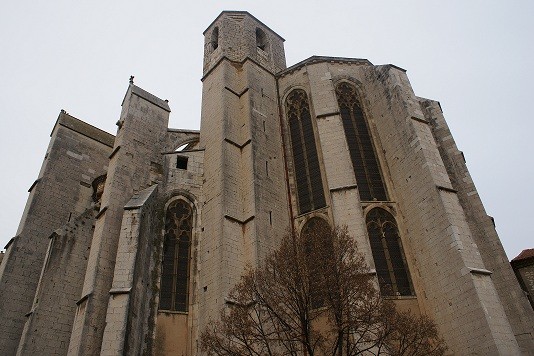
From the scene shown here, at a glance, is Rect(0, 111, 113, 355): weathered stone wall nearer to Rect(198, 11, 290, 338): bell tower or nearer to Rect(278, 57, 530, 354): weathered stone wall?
Rect(198, 11, 290, 338): bell tower

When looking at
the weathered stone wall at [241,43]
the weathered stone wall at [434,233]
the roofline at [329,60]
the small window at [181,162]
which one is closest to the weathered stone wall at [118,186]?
the small window at [181,162]

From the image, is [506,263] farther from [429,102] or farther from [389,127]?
[429,102]

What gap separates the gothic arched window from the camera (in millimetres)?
12836

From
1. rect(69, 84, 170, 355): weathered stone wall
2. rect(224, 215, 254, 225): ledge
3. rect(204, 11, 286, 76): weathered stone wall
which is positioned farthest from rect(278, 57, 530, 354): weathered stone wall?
rect(69, 84, 170, 355): weathered stone wall

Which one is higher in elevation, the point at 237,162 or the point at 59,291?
the point at 237,162

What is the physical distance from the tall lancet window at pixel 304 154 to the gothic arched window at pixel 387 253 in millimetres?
1886

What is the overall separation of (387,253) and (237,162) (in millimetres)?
5959

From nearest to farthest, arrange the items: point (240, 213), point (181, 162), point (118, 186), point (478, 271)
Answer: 1. point (478, 271)
2. point (240, 213)
3. point (118, 186)
4. point (181, 162)

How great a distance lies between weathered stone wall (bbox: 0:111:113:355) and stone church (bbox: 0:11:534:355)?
61 millimetres

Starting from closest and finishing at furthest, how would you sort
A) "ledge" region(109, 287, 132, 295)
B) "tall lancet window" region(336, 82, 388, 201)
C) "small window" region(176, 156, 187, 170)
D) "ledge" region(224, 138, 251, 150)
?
"ledge" region(109, 287, 132, 295), "tall lancet window" region(336, 82, 388, 201), "ledge" region(224, 138, 251, 150), "small window" region(176, 156, 187, 170)

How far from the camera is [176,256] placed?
13891 mm

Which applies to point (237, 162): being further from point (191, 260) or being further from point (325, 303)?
point (325, 303)

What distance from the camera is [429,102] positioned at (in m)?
17.9

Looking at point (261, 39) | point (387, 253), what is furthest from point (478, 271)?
point (261, 39)
